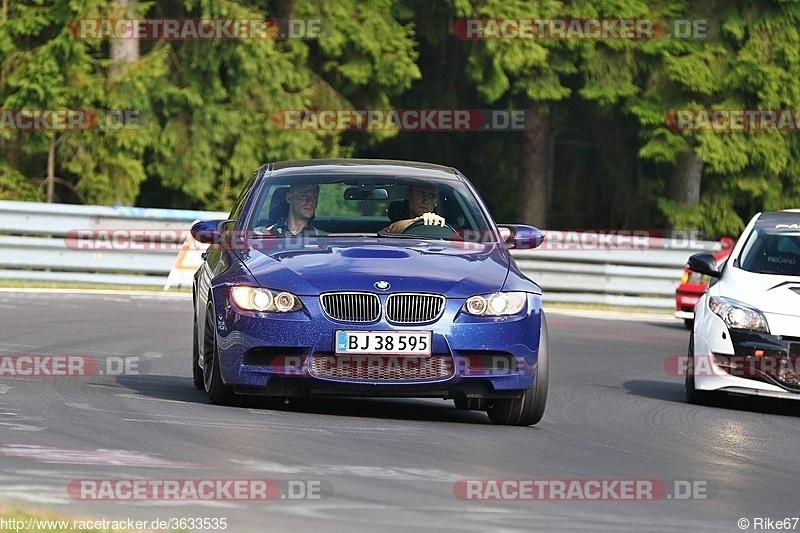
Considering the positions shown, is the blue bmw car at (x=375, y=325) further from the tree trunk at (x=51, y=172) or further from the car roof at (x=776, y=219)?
the tree trunk at (x=51, y=172)

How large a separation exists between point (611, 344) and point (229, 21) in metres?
11.9

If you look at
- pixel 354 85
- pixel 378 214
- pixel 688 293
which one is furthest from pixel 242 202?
pixel 354 85

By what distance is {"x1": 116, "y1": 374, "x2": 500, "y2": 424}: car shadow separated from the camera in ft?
33.0

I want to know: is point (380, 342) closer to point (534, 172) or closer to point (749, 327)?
point (749, 327)

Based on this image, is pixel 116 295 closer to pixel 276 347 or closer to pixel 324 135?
pixel 324 135

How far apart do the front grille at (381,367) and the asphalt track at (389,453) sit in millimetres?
282

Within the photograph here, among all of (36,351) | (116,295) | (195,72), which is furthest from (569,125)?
(36,351)

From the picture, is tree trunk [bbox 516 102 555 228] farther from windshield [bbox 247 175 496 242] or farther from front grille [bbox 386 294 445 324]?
front grille [bbox 386 294 445 324]

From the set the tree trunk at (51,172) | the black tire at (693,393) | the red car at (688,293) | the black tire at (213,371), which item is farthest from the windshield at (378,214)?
the tree trunk at (51,172)

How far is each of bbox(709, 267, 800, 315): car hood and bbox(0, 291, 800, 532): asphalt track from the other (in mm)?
780

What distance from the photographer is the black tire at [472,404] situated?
33.6ft

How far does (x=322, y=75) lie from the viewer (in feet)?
100

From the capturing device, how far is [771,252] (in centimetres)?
1281

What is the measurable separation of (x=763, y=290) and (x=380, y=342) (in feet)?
12.6
